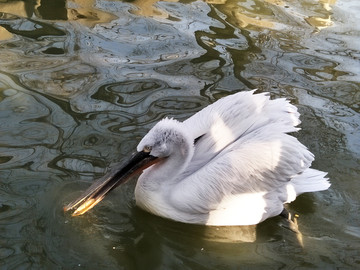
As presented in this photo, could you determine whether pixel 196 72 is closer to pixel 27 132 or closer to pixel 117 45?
pixel 117 45

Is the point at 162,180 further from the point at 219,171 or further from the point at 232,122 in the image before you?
the point at 232,122

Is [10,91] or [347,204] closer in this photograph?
[347,204]

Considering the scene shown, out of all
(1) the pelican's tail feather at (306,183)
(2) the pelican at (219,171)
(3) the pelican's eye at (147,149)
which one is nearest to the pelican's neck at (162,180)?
(2) the pelican at (219,171)

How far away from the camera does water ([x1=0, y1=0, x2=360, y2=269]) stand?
2.74 meters

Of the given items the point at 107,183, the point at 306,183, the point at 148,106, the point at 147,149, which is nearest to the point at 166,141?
the point at 147,149

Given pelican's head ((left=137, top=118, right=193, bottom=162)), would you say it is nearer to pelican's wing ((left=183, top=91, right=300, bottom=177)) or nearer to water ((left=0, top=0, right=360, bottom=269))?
pelican's wing ((left=183, top=91, right=300, bottom=177))

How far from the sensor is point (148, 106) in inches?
159

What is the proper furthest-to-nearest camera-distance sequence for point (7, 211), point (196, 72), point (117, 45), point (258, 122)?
point (117, 45), point (196, 72), point (258, 122), point (7, 211)

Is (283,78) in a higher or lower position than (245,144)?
lower

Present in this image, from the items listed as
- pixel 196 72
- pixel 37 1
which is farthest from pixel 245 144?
pixel 37 1

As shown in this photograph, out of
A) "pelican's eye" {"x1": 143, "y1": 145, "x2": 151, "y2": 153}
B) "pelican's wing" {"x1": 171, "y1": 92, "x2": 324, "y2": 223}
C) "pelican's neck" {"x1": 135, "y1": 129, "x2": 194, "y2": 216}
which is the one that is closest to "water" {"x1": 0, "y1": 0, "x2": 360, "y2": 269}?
"pelican's neck" {"x1": 135, "y1": 129, "x2": 194, "y2": 216}

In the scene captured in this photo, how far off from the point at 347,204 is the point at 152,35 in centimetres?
279

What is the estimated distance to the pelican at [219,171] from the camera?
282 cm

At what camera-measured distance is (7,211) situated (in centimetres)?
284
